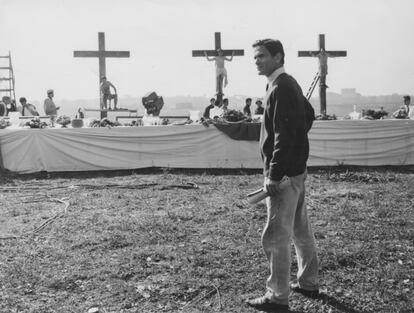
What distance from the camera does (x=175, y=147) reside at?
11.5 meters

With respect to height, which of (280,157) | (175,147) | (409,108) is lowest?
(175,147)

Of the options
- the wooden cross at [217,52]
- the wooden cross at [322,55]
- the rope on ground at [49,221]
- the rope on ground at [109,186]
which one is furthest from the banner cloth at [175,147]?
the wooden cross at [322,55]

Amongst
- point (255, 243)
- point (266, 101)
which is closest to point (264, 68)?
point (266, 101)

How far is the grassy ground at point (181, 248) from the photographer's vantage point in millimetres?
4211

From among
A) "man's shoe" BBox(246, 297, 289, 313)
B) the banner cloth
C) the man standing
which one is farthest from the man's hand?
the banner cloth

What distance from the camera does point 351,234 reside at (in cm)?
598

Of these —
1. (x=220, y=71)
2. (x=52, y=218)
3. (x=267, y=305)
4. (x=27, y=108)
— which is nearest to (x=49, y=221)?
(x=52, y=218)

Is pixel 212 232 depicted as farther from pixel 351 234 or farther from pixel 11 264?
pixel 11 264

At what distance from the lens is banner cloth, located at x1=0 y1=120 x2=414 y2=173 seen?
1142cm

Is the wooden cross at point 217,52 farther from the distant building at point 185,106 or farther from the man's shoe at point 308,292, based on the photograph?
the distant building at point 185,106

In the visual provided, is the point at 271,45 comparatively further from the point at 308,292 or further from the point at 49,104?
the point at 49,104

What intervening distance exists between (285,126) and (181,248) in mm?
Answer: 2418

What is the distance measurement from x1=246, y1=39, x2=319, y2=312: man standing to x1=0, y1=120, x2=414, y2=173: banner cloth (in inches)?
295

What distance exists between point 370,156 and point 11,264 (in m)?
8.54
